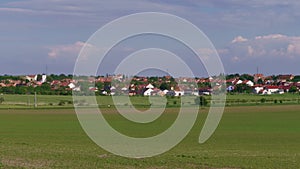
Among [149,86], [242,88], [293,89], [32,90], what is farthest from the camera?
[293,89]

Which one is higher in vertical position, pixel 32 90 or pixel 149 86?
pixel 32 90

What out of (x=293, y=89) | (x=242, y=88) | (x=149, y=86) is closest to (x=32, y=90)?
(x=149, y=86)

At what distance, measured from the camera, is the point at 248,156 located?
27.0m

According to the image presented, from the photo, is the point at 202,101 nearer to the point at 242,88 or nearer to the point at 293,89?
the point at 242,88

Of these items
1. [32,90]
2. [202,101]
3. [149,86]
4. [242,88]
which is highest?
[32,90]

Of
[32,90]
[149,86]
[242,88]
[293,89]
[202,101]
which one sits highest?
[32,90]

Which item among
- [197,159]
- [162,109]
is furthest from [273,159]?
[162,109]

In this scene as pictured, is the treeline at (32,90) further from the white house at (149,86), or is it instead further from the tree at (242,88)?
the tree at (242,88)

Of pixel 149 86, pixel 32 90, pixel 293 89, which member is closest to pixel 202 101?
pixel 149 86

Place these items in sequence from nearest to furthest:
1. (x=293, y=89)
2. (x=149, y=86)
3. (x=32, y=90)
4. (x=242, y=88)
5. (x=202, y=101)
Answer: (x=202, y=101) → (x=149, y=86) → (x=32, y=90) → (x=242, y=88) → (x=293, y=89)

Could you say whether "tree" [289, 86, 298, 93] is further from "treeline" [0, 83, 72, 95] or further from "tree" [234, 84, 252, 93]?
"treeline" [0, 83, 72, 95]

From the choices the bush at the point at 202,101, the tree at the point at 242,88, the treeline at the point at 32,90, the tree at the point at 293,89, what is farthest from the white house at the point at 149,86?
the tree at the point at 293,89

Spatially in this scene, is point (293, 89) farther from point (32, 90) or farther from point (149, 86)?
point (32, 90)

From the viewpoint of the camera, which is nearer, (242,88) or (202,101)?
(202,101)
